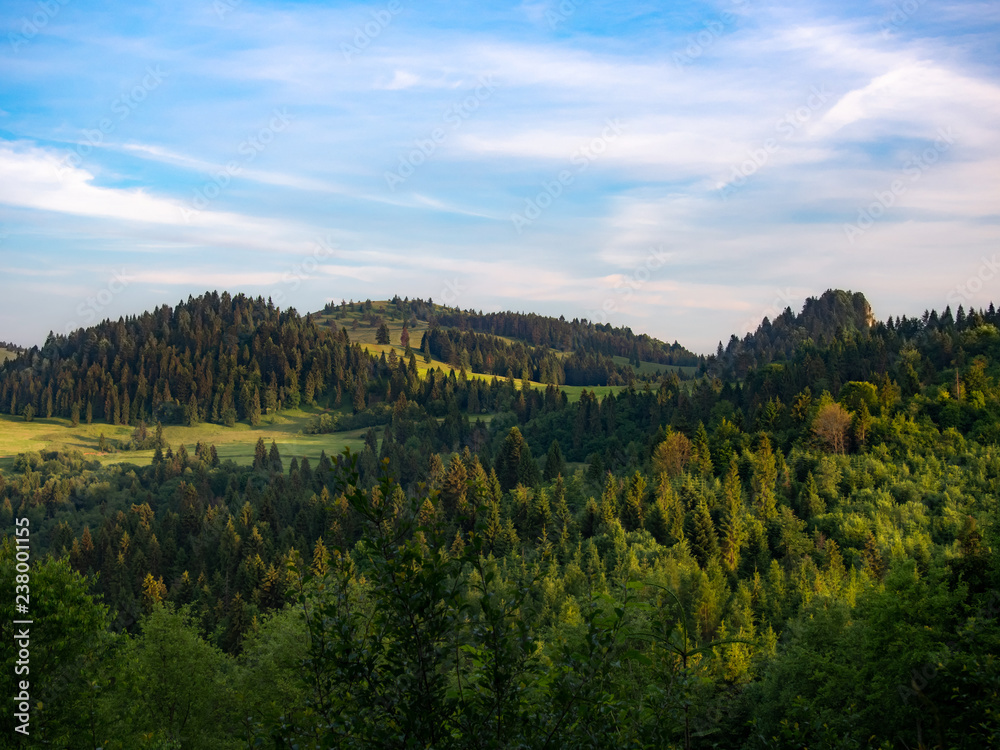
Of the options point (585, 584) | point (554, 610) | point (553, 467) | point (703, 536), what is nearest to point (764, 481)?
point (703, 536)

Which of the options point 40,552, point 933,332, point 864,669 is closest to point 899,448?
point 933,332

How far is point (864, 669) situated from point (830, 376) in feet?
436

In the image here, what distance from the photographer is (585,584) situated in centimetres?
7638

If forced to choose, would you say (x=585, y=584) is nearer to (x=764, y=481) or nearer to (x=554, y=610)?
(x=554, y=610)

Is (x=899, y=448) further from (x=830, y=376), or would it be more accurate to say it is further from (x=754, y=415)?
(x=830, y=376)

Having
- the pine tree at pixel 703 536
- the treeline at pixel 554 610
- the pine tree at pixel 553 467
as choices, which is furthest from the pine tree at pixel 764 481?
the pine tree at pixel 553 467

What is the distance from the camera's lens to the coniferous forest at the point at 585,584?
36.0 feet

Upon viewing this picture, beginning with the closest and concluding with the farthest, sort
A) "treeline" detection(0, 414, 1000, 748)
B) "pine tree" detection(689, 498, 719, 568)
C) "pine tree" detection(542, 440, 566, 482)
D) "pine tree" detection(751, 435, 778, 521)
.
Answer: "treeline" detection(0, 414, 1000, 748)
"pine tree" detection(689, 498, 719, 568)
"pine tree" detection(751, 435, 778, 521)
"pine tree" detection(542, 440, 566, 482)

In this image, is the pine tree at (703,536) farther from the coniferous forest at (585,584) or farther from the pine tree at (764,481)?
the pine tree at (764,481)

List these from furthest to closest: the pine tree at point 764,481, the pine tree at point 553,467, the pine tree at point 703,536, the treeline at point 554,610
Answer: the pine tree at point 553,467 < the pine tree at point 764,481 < the pine tree at point 703,536 < the treeline at point 554,610

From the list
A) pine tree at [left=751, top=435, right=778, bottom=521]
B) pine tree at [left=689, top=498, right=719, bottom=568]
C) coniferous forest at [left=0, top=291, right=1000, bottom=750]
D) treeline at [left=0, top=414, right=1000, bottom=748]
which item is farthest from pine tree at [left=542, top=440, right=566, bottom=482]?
pine tree at [left=689, top=498, right=719, bottom=568]

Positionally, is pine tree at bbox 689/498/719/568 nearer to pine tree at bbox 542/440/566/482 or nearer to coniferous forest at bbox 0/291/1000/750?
coniferous forest at bbox 0/291/1000/750

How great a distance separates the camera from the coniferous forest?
1097 centimetres

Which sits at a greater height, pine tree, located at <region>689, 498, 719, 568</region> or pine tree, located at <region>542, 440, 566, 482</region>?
pine tree, located at <region>542, 440, 566, 482</region>
